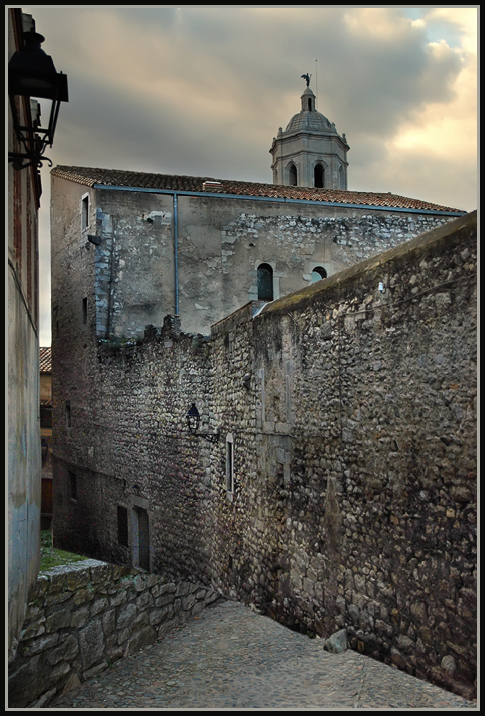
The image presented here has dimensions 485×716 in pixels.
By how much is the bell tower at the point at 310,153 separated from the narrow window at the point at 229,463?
24.3 meters

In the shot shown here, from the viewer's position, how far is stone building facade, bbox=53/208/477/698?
15.1ft

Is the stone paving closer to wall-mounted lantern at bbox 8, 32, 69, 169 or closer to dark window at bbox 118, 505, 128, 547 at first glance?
wall-mounted lantern at bbox 8, 32, 69, 169

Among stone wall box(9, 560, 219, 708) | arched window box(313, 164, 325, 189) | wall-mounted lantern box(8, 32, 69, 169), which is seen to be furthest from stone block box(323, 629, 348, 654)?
arched window box(313, 164, 325, 189)

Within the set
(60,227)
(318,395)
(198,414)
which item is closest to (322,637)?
(318,395)

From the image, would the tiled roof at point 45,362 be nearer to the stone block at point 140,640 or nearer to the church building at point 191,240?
the church building at point 191,240

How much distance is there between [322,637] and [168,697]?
5.73ft

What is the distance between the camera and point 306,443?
22.8 feet

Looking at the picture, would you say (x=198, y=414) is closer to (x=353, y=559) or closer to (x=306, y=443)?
(x=306, y=443)

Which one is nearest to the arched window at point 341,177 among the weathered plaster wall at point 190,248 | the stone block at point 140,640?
the weathered plaster wall at point 190,248

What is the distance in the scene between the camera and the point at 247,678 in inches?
227

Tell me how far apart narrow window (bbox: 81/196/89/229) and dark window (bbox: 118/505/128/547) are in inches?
307

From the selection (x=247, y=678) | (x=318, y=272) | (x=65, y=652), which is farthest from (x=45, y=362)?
(x=247, y=678)

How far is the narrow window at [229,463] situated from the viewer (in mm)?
9344

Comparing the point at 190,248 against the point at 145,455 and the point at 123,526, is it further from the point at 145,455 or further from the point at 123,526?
the point at 123,526
